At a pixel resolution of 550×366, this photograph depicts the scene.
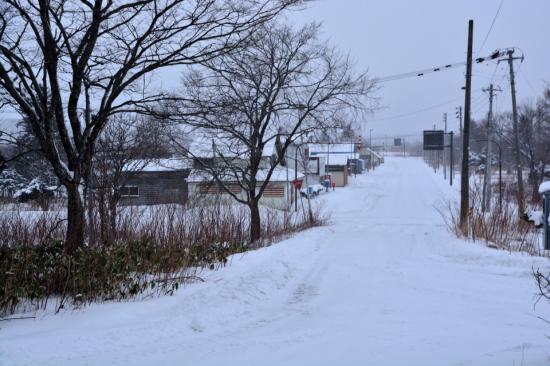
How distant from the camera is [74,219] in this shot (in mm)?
7949

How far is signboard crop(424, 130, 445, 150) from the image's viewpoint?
47438 millimetres

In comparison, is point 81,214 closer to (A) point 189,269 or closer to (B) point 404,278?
(A) point 189,269

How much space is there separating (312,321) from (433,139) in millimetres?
43665

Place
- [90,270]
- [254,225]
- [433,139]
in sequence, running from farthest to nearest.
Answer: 1. [433,139]
2. [254,225]
3. [90,270]

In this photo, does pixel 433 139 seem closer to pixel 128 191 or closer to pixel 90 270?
pixel 128 191

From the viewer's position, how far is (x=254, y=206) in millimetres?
16203

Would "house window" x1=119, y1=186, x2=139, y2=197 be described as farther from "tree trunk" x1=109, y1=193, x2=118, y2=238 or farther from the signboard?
the signboard

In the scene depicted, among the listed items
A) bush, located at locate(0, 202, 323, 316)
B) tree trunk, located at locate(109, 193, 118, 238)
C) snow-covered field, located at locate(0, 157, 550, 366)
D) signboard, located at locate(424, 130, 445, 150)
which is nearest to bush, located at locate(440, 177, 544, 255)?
snow-covered field, located at locate(0, 157, 550, 366)

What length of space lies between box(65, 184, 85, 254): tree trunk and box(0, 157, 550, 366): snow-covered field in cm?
165

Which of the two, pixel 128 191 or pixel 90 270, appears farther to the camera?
pixel 128 191

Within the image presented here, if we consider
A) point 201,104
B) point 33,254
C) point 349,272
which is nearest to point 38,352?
point 33,254

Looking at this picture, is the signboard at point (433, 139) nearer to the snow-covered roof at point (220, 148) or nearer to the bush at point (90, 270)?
the snow-covered roof at point (220, 148)

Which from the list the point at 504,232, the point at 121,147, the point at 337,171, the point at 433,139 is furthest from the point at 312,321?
the point at 337,171

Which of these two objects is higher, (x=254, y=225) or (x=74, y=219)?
(x=74, y=219)
